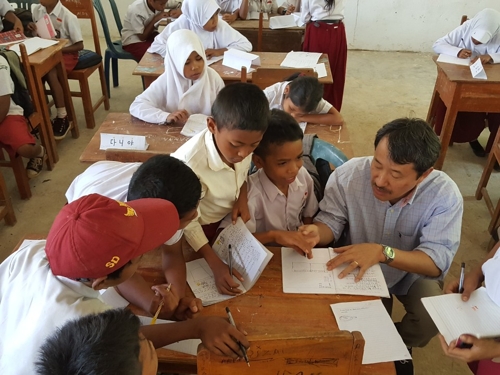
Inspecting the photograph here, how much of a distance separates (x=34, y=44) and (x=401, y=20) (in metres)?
4.69

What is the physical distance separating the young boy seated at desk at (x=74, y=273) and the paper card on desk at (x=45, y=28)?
316 cm

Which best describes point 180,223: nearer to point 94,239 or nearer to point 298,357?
point 94,239

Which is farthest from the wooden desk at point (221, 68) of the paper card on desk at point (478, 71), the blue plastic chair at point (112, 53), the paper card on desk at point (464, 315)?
the paper card on desk at point (464, 315)

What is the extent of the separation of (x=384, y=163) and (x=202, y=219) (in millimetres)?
684

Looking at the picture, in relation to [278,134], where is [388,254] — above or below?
below

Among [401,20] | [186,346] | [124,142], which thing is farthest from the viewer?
[401,20]

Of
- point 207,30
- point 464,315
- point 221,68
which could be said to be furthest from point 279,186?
point 207,30

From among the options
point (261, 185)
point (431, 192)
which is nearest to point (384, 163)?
point (431, 192)

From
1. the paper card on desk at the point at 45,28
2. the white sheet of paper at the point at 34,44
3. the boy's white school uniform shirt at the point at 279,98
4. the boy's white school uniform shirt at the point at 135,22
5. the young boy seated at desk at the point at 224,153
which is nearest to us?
the young boy seated at desk at the point at 224,153

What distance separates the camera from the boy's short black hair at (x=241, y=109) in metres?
1.47

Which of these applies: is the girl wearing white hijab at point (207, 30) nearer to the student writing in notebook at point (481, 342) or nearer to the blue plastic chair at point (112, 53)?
the blue plastic chair at point (112, 53)

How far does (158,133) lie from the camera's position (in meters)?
2.43

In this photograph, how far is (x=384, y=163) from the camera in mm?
1406

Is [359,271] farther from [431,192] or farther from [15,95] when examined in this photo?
[15,95]
